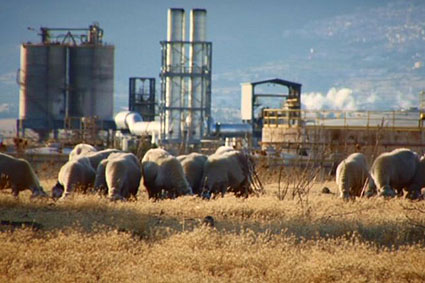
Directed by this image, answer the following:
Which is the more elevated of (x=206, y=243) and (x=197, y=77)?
(x=197, y=77)

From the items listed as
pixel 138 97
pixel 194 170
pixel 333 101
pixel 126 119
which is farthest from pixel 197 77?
pixel 333 101

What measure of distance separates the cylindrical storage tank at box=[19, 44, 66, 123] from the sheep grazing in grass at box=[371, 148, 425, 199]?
48.8 meters

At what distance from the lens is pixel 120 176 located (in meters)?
20.3

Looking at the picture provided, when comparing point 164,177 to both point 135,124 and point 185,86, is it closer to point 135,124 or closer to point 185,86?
point 185,86

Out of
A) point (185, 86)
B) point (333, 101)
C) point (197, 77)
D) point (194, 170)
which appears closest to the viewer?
point (194, 170)

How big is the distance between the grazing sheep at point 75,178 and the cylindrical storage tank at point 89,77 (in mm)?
47846

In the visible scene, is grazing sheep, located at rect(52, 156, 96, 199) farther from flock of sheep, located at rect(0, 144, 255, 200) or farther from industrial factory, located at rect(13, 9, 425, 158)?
industrial factory, located at rect(13, 9, 425, 158)

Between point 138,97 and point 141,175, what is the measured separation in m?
54.5

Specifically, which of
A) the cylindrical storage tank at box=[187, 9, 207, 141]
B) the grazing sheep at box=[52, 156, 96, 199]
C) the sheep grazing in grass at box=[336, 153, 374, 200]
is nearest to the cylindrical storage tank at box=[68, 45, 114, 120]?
the cylindrical storage tank at box=[187, 9, 207, 141]

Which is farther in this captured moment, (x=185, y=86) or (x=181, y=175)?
(x=185, y=86)

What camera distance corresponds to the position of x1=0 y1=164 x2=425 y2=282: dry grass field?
1142 centimetres

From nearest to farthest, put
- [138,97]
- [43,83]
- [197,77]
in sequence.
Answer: [197,77], [43,83], [138,97]

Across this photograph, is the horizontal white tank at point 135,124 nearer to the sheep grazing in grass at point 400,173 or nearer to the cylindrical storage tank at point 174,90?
the cylindrical storage tank at point 174,90

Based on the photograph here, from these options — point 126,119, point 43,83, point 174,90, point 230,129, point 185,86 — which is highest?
point 43,83
